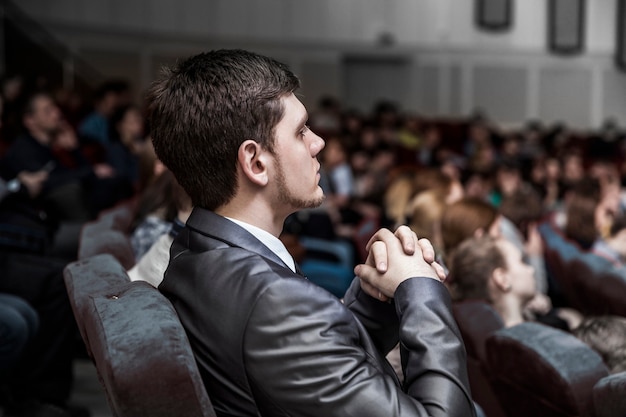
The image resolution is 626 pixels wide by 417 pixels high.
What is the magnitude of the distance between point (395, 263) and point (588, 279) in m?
2.40

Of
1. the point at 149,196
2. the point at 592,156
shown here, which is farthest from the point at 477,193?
the point at 592,156

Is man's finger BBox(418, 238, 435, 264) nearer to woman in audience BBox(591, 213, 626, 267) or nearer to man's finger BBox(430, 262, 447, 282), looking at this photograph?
man's finger BBox(430, 262, 447, 282)

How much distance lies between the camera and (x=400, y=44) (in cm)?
1377

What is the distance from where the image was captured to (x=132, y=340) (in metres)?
1.16

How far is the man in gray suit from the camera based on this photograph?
112cm

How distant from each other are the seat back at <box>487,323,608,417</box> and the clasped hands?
0.68m

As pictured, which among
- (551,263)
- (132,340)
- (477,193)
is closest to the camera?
(132,340)

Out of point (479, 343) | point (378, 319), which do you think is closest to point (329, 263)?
point (479, 343)

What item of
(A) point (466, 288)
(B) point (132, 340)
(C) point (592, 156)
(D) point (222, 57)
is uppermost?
(D) point (222, 57)

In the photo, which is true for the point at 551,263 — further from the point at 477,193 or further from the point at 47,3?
the point at 47,3

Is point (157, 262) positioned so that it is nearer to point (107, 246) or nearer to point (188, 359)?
point (107, 246)

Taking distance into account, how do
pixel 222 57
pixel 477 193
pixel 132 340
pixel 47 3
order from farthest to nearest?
1. pixel 47 3
2. pixel 477 193
3. pixel 222 57
4. pixel 132 340

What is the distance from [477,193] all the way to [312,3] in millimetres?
7750

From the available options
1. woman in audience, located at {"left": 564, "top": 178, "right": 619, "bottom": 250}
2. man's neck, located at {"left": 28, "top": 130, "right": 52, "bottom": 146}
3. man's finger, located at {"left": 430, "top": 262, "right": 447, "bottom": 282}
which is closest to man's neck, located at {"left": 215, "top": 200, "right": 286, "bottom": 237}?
man's finger, located at {"left": 430, "top": 262, "right": 447, "bottom": 282}
